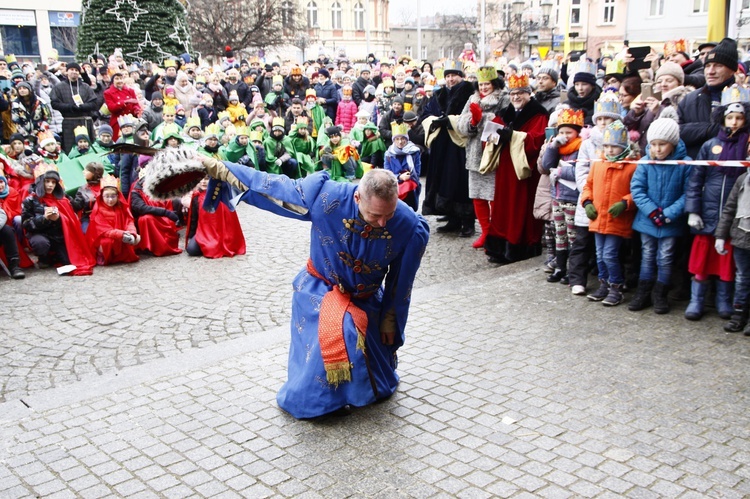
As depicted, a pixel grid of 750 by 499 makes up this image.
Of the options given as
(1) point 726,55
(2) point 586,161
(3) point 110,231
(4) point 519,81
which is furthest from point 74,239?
(1) point 726,55

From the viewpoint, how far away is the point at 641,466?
4035 millimetres

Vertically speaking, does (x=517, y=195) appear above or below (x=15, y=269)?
above

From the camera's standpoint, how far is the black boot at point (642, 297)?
21.9ft

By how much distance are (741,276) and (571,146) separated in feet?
6.93

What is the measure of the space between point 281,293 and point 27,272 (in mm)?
3149

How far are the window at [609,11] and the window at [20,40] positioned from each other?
36935 mm

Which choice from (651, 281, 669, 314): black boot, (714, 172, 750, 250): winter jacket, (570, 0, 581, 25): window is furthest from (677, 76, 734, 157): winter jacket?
(570, 0, 581, 25): window

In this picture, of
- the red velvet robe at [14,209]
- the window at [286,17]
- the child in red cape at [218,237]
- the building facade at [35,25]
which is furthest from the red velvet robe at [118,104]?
the building facade at [35,25]

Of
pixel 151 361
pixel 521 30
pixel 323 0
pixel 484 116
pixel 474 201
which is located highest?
pixel 323 0

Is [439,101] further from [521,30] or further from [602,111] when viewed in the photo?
[521,30]

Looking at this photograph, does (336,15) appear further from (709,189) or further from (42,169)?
(709,189)

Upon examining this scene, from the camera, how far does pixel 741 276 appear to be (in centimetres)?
610

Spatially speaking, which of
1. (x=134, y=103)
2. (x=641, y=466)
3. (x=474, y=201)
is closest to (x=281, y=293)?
(x=474, y=201)

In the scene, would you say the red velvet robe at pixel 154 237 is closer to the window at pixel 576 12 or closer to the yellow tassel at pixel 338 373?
the yellow tassel at pixel 338 373
